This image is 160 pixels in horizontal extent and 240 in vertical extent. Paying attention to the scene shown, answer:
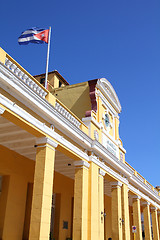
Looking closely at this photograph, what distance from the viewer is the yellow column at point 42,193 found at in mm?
8391

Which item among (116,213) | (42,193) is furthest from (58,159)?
(116,213)

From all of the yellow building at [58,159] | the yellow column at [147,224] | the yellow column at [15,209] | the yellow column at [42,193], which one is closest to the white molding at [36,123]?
the yellow building at [58,159]

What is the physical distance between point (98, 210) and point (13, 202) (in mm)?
4047

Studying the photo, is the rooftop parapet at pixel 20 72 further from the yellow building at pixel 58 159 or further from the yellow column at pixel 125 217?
the yellow column at pixel 125 217

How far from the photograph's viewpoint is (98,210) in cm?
1297

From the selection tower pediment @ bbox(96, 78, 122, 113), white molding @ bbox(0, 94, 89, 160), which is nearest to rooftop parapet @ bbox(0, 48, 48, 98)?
white molding @ bbox(0, 94, 89, 160)

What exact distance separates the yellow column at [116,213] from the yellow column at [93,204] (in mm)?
3291

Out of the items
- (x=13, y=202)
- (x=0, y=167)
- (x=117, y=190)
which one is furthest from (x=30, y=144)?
(x=117, y=190)

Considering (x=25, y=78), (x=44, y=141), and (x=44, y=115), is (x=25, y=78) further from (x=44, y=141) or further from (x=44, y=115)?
(x=44, y=141)

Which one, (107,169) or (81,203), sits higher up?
(107,169)

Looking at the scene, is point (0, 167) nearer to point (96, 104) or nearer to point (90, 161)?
point (90, 161)

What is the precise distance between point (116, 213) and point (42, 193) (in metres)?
8.07

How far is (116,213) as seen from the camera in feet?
50.8

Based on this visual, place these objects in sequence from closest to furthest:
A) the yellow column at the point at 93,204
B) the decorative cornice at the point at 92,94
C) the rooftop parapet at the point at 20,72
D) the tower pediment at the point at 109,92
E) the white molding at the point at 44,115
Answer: the white molding at the point at 44,115
the rooftop parapet at the point at 20,72
the yellow column at the point at 93,204
the decorative cornice at the point at 92,94
the tower pediment at the point at 109,92
